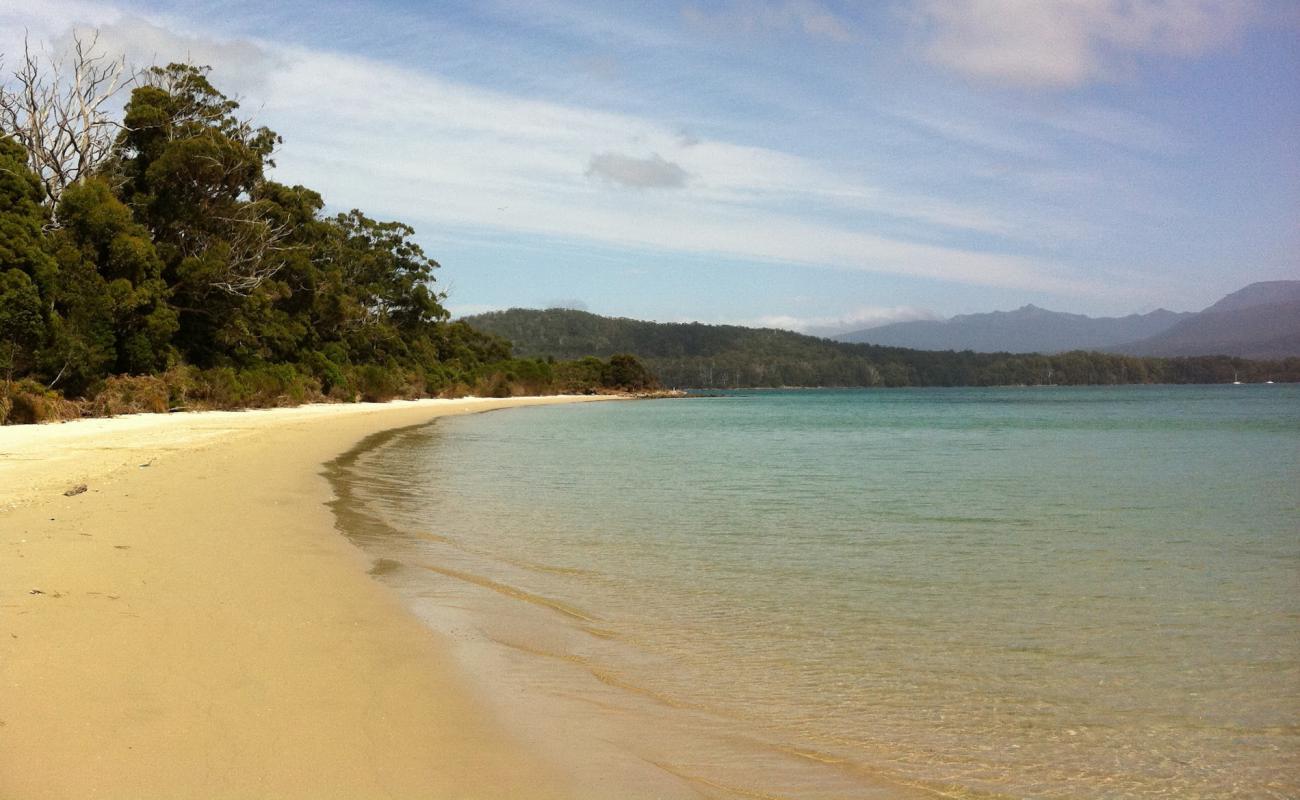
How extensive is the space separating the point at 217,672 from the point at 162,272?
116ft

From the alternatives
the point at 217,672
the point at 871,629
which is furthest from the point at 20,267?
the point at 871,629

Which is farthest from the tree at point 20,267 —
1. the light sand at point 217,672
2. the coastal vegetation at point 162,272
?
the light sand at point 217,672

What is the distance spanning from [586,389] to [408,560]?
112m

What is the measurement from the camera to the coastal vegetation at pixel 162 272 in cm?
2425

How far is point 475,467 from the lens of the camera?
17.9m

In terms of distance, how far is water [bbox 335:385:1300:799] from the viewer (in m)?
3.67

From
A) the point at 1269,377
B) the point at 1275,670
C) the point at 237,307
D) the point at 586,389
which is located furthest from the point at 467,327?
the point at 1269,377

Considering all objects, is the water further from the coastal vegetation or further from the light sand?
the coastal vegetation

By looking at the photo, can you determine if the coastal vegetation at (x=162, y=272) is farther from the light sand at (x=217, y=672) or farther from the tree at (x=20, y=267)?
the light sand at (x=217, y=672)

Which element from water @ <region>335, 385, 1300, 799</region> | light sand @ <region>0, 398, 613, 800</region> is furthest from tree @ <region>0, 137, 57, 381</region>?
light sand @ <region>0, 398, 613, 800</region>

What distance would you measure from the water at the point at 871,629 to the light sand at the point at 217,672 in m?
0.35

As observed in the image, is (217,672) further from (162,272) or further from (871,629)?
(162,272)

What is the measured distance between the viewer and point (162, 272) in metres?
34.4

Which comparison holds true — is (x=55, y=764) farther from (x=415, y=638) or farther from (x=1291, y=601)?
(x=1291, y=601)
